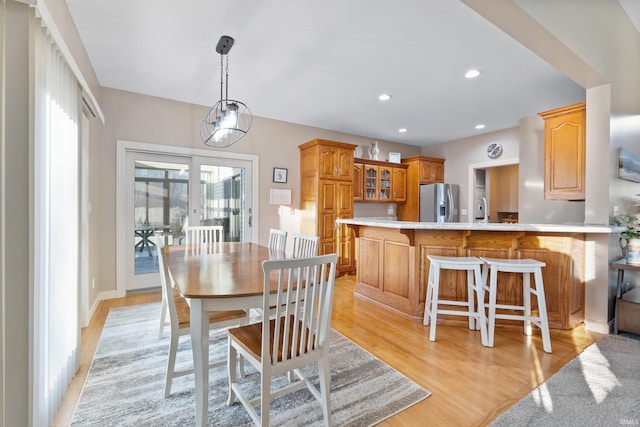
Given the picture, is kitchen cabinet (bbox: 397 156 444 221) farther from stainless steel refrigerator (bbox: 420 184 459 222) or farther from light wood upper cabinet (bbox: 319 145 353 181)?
light wood upper cabinet (bbox: 319 145 353 181)

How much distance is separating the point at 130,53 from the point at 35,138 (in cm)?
194

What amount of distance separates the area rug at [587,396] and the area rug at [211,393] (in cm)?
56

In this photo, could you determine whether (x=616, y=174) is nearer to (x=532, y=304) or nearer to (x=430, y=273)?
(x=532, y=304)

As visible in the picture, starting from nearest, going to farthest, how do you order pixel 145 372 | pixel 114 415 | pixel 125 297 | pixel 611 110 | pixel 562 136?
pixel 114 415 → pixel 145 372 → pixel 611 110 → pixel 562 136 → pixel 125 297

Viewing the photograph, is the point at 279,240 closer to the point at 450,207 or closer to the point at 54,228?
the point at 54,228

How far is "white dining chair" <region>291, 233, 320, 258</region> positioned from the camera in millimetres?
2236

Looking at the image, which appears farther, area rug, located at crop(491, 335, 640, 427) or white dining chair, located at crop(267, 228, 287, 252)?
white dining chair, located at crop(267, 228, 287, 252)

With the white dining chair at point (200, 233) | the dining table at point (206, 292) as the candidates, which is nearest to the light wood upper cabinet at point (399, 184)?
the white dining chair at point (200, 233)

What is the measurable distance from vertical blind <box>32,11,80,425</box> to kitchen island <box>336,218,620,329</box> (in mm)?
2668

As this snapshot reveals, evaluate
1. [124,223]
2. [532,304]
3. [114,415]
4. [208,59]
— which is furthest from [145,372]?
[532,304]

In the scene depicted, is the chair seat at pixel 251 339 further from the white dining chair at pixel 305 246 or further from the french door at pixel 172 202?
the french door at pixel 172 202

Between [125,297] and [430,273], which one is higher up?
[430,273]

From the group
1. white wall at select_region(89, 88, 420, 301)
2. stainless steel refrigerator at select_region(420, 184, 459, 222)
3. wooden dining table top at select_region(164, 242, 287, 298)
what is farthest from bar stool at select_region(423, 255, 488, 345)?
stainless steel refrigerator at select_region(420, 184, 459, 222)

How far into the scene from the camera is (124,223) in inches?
143
